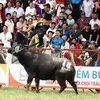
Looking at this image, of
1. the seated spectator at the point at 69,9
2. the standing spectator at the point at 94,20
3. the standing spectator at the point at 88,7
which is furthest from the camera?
the seated spectator at the point at 69,9

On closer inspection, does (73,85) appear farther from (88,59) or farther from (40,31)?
(40,31)

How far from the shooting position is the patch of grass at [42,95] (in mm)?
16078

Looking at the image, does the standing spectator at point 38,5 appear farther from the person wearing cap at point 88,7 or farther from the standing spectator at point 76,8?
the person wearing cap at point 88,7

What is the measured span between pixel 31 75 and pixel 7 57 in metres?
1.93

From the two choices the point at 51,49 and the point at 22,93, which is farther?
the point at 51,49

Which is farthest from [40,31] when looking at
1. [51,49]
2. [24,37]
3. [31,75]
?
[31,75]

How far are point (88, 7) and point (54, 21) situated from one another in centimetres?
184

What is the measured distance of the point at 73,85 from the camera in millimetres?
17922

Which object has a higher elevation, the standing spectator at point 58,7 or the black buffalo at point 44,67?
the standing spectator at point 58,7

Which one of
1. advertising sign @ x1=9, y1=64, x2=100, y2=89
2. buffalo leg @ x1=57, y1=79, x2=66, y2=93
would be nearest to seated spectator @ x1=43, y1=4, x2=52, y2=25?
advertising sign @ x1=9, y1=64, x2=100, y2=89

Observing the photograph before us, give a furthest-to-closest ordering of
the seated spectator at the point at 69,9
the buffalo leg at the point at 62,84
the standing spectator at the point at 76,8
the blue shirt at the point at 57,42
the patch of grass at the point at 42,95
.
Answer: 1. the seated spectator at the point at 69,9
2. the standing spectator at the point at 76,8
3. the blue shirt at the point at 57,42
4. the buffalo leg at the point at 62,84
5. the patch of grass at the point at 42,95

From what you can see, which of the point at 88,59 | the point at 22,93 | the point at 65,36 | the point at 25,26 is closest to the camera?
the point at 22,93

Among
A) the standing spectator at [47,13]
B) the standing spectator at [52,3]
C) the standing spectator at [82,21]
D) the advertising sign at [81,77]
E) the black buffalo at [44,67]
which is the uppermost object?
the standing spectator at [52,3]

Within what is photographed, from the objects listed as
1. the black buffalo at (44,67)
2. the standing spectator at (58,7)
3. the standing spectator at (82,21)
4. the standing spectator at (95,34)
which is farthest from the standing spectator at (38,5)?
the black buffalo at (44,67)
